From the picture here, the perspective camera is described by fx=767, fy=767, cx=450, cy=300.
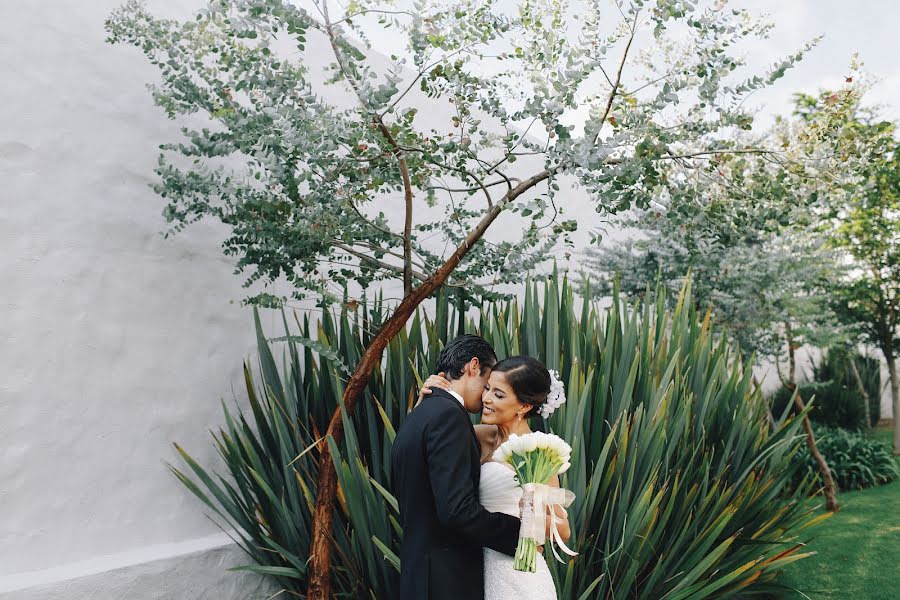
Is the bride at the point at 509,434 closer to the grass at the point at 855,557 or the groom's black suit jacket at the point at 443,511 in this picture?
the groom's black suit jacket at the point at 443,511

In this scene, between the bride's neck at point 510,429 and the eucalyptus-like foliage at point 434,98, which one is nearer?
the bride's neck at point 510,429

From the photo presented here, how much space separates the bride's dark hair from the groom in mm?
185

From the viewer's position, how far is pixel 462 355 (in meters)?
2.41

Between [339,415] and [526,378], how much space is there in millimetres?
1349

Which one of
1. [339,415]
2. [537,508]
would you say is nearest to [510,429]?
[537,508]

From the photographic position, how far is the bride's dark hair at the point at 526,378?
2.38 metres

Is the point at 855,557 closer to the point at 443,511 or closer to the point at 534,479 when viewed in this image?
the point at 534,479

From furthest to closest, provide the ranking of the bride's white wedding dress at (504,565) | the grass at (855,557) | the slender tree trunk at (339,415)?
the grass at (855,557) → the slender tree trunk at (339,415) → the bride's white wedding dress at (504,565)

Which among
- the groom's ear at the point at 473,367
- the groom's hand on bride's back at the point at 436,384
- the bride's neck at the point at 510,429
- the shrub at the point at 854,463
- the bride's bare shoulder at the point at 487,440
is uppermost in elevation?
the groom's ear at the point at 473,367

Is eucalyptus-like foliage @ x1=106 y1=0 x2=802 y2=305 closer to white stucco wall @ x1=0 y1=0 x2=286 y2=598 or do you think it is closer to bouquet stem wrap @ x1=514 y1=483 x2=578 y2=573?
white stucco wall @ x1=0 y1=0 x2=286 y2=598

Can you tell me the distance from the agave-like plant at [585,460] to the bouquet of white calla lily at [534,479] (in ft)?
2.74

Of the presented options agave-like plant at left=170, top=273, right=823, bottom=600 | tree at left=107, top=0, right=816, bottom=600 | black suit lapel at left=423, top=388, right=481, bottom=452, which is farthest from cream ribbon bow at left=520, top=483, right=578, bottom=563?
tree at left=107, top=0, right=816, bottom=600

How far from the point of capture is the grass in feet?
16.8

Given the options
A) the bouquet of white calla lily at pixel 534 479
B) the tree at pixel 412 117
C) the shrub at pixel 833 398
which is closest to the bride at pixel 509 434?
the bouquet of white calla lily at pixel 534 479
